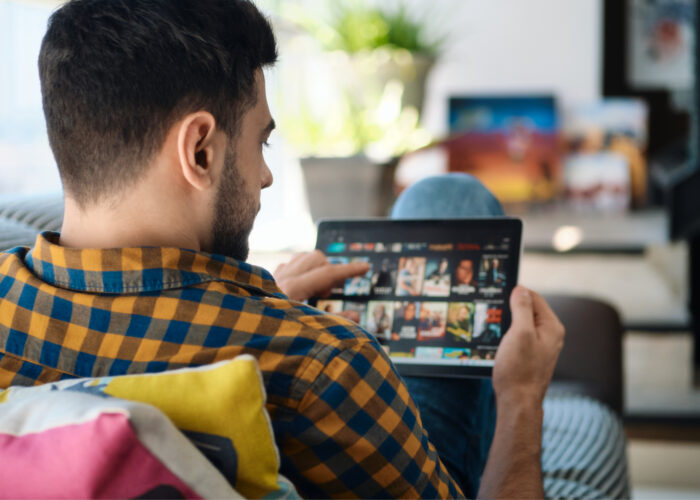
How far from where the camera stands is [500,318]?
910 millimetres

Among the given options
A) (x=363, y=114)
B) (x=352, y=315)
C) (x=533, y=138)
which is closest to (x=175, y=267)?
(x=352, y=315)

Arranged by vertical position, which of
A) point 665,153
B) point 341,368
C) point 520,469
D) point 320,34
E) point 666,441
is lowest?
point 666,441

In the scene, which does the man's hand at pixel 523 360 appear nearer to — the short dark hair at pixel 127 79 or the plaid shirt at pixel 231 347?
the plaid shirt at pixel 231 347

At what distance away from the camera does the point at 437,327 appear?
925 mm

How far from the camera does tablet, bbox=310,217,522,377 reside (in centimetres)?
91

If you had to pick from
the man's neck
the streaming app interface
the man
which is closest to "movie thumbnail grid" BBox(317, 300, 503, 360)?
the streaming app interface

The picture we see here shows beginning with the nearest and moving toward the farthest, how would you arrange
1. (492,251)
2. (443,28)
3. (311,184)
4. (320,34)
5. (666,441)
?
(492,251) → (666,441) → (311,184) → (320,34) → (443,28)

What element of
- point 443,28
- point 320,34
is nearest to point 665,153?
point 443,28

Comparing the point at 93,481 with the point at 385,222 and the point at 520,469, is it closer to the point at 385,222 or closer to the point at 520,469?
the point at 520,469

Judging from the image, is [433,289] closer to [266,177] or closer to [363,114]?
[266,177]

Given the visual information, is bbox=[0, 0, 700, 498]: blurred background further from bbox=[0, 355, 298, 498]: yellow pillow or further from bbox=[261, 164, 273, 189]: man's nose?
bbox=[0, 355, 298, 498]: yellow pillow

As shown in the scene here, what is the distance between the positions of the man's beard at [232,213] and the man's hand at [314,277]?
0.26m

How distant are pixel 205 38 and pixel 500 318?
474 millimetres

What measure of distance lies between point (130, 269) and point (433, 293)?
427 millimetres
